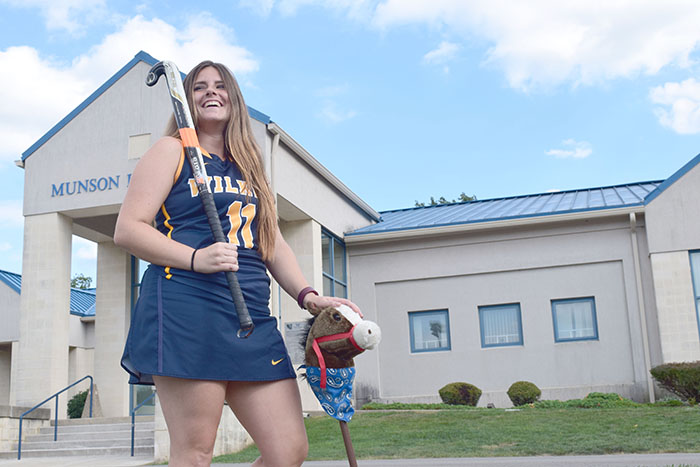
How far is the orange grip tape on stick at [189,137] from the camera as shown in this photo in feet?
9.18

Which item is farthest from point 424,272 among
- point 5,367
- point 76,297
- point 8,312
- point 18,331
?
point 5,367

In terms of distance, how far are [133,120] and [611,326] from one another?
1238 centimetres

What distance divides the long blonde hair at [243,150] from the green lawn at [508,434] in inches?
270

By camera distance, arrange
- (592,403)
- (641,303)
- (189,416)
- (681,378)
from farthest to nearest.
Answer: (641,303)
(681,378)
(592,403)
(189,416)

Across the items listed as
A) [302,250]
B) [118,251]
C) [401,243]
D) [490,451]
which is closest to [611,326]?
[401,243]

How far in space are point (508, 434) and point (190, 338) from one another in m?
8.90

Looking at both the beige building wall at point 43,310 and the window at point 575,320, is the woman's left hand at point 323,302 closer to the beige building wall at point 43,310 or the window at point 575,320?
the beige building wall at point 43,310

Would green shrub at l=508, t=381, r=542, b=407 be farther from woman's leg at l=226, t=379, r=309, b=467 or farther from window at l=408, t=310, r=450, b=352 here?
woman's leg at l=226, t=379, r=309, b=467

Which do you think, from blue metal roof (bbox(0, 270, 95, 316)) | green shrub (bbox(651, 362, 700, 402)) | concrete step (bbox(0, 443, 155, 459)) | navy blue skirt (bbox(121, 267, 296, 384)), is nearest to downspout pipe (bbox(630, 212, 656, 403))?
green shrub (bbox(651, 362, 700, 402))

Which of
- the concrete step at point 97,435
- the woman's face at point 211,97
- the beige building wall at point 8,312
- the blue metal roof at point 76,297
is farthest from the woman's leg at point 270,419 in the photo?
the beige building wall at point 8,312

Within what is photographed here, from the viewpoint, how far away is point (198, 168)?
8.99 feet

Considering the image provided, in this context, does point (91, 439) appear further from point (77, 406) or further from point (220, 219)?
point (220, 219)

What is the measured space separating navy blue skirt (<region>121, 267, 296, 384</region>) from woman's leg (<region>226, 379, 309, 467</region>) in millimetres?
60

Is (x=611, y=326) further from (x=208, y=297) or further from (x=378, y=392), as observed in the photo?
(x=208, y=297)
